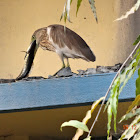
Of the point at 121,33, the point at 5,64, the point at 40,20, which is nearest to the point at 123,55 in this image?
the point at 121,33

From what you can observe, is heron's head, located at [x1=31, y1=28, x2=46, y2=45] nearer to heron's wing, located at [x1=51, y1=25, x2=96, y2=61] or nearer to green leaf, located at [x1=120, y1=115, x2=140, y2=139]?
heron's wing, located at [x1=51, y1=25, x2=96, y2=61]

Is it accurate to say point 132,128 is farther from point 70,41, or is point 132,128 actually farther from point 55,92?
point 70,41

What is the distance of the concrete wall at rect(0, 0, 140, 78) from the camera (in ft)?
12.0

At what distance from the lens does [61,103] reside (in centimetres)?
258

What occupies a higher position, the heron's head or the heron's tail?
the heron's head

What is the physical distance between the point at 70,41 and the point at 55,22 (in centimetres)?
91

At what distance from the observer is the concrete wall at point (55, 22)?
367 cm

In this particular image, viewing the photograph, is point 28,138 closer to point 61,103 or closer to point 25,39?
point 25,39

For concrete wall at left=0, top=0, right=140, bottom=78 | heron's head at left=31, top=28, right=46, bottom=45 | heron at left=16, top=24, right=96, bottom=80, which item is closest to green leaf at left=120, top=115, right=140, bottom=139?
heron at left=16, top=24, right=96, bottom=80

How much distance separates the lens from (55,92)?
2.59 metres

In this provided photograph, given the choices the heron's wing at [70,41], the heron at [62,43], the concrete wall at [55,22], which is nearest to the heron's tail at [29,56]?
the heron at [62,43]

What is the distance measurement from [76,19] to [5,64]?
69 centimetres

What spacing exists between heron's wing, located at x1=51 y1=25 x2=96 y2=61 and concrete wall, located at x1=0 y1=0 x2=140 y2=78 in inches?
29.5

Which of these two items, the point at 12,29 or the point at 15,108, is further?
the point at 12,29
